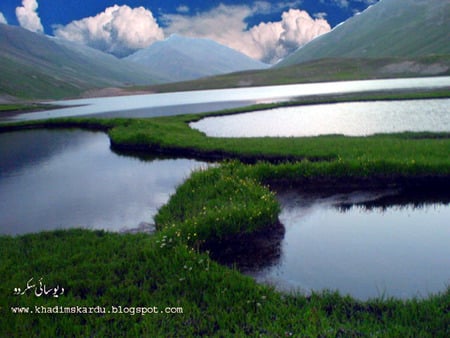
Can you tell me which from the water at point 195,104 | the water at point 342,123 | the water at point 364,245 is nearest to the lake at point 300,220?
the water at point 364,245

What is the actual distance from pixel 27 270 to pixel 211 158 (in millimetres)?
22476

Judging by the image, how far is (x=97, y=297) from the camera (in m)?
10.5

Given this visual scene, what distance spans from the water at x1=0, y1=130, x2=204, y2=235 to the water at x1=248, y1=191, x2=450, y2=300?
7.82 metres

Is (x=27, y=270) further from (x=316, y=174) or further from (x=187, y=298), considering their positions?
(x=316, y=174)

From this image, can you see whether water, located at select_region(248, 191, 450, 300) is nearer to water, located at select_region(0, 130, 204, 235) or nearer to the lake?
the lake

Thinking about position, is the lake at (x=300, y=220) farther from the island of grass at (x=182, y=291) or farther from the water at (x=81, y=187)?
the island of grass at (x=182, y=291)

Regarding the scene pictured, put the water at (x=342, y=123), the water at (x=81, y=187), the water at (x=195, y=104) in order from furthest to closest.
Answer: the water at (x=195, y=104)
the water at (x=342, y=123)
the water at (x=81, y=187)

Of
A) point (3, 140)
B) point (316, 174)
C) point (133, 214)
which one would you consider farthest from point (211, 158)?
point (3, 140)

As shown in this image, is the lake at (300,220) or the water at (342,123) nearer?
the lake at (300,220)

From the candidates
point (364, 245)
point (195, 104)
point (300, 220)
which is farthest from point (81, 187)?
point (195, 104)

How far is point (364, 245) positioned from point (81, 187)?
19.2 meters

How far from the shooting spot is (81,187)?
85.8ft

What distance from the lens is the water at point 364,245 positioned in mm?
11984

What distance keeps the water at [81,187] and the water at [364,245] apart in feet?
25.7
